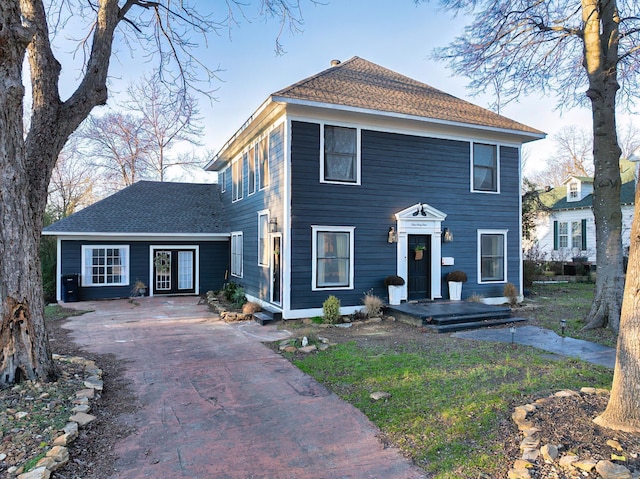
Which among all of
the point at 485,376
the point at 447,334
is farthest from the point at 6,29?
the point at 447,334

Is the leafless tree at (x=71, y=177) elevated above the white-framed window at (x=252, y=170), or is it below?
above

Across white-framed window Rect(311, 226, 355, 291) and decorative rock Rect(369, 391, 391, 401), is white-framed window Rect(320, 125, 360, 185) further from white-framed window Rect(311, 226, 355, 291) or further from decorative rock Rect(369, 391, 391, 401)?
decorative rock Rect(369, 391, 391, 401)

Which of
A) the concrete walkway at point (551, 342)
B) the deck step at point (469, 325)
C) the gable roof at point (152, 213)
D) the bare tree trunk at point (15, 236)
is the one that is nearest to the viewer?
the bare tree trunk at point (15, 236)

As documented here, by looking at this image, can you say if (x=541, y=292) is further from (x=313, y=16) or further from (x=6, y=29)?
(x=6, y=29)

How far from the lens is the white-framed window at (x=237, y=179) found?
14.4 m

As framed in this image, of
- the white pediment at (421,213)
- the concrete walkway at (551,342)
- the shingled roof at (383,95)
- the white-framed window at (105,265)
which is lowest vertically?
the concrete walkway at (551,342)

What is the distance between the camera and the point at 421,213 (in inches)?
437

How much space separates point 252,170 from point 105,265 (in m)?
6.60

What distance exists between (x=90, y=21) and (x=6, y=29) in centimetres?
479

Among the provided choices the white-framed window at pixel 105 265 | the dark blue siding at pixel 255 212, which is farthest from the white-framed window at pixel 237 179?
the white-framed window at pixel 105 265

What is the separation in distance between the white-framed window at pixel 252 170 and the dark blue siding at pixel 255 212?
227 millimetres

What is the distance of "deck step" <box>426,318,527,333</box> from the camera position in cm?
876

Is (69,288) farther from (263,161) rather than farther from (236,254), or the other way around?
(263,161)

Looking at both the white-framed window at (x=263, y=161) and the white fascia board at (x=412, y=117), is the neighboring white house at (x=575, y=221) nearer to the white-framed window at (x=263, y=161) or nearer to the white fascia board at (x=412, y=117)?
the white fascia board at (x=412, y=117)
